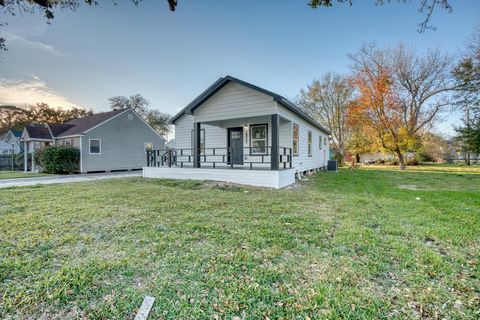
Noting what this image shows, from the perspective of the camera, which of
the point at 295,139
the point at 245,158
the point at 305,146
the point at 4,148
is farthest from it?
the point at 4,148

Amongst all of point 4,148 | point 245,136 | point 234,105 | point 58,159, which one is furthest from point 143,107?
point 234,105

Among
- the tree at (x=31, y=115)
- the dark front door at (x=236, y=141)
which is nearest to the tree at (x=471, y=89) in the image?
the dark front door at (x=236, y=141)

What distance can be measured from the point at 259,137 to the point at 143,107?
31.3 meters

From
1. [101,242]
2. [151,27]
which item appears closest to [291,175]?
[101,242]

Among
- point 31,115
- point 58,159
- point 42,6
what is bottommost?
point 58,159

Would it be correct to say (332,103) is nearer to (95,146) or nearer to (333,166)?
(333,166)

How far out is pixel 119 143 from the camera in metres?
18.9

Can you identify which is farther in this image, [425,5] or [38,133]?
[38,133]

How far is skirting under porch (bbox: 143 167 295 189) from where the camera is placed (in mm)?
8391

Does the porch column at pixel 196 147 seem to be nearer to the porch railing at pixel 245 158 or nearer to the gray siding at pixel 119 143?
the porch railing at pixel 245 158

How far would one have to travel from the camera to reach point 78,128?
18188 millimetres

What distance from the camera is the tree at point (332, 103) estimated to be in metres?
24.9

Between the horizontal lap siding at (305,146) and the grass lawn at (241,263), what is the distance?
20.2ft

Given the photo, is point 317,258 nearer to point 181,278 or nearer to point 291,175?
Answer: point 181,278
